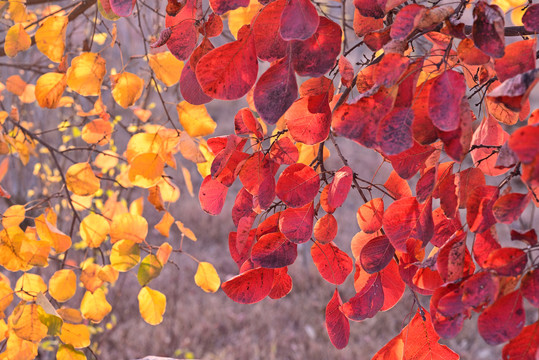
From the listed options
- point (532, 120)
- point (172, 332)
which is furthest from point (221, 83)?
point (172, 332)

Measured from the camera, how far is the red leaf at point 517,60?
0.50 meters

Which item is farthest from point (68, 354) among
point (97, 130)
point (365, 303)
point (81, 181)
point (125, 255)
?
point (365, 303)

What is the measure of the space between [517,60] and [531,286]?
0.22 m

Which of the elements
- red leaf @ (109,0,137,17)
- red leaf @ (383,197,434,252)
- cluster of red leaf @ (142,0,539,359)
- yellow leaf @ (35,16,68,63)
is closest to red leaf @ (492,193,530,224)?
cluster of red leaf @ (142,0,539,359)

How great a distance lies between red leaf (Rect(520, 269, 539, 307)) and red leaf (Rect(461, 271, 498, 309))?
31mm

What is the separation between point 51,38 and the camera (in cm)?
98

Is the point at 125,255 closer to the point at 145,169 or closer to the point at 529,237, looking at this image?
the point at 145,169

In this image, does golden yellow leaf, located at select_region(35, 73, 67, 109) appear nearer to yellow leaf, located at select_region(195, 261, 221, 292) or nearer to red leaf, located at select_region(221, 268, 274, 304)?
yellow leaf, located at select_region(195, 261, 221, 292)

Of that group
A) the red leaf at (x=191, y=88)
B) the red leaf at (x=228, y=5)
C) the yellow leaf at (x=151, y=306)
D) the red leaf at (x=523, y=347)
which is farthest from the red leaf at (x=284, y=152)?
the yellow leaf at (x=151, y=306)

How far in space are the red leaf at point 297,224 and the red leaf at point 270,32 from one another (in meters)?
0.20

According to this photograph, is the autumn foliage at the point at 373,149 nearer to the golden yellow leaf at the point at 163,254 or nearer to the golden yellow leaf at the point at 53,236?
the golden yellow leaf at the point at 53,236

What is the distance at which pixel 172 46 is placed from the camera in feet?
2.07

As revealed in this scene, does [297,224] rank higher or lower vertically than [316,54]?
lower

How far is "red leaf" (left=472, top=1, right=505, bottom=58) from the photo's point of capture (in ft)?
1.45
